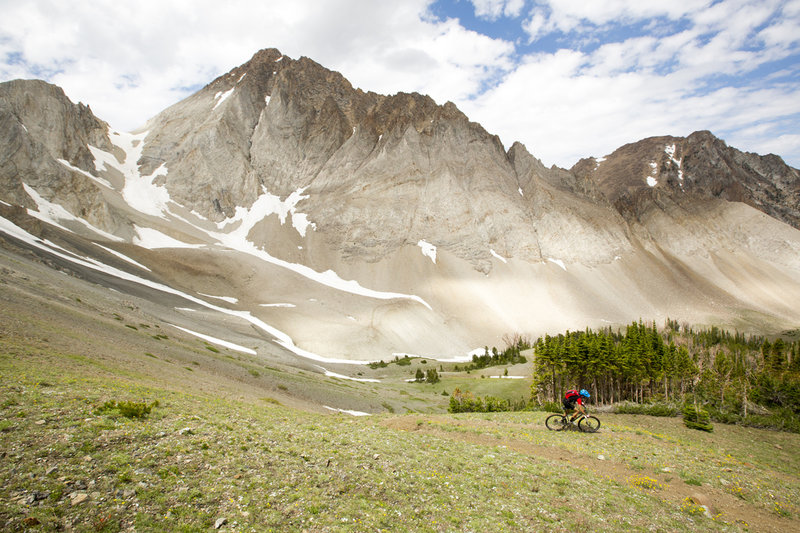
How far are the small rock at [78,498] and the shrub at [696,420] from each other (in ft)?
92.7

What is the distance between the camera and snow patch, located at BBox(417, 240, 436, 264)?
126m

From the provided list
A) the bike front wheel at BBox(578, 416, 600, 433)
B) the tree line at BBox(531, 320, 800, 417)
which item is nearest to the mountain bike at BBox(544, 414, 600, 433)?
the bike front wheel at BBox(578, 416, 600, 433)

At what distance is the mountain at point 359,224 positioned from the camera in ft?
304

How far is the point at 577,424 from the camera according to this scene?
20.5 metres

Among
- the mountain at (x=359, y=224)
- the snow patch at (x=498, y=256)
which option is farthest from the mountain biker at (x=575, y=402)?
the snow patch at (x=498, y=256)

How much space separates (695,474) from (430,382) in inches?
1944

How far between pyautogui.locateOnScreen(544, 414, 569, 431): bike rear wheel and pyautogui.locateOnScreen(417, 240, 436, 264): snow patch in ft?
340

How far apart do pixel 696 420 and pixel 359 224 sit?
112692 mm

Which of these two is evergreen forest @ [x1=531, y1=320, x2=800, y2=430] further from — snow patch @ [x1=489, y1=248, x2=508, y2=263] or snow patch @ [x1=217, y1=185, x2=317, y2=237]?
snow patch @ [x1=217, y1=185, x2=317, y2=237]

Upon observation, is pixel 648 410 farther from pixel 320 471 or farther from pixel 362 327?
pixel 362 327

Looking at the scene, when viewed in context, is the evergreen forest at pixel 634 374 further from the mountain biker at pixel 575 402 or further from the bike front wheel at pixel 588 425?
the mountain biker at pixel 575 402

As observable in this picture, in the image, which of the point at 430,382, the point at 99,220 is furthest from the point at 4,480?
the point at 99,220

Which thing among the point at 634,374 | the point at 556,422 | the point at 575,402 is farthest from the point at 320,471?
the point at 634,374

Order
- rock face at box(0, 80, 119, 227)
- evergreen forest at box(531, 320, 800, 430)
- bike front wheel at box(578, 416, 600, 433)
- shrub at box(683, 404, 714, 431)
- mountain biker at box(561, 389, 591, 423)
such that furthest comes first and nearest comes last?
Answer: rock face at box(0, 80, 119, 227)
evergreen forest at box(531, 320, 800, 430)
shrub at box(683, 404, 714, 431)
bike front wheel at box(578, 416, 600, 433)
mountain biker at box(561, 389, 591, 423)
